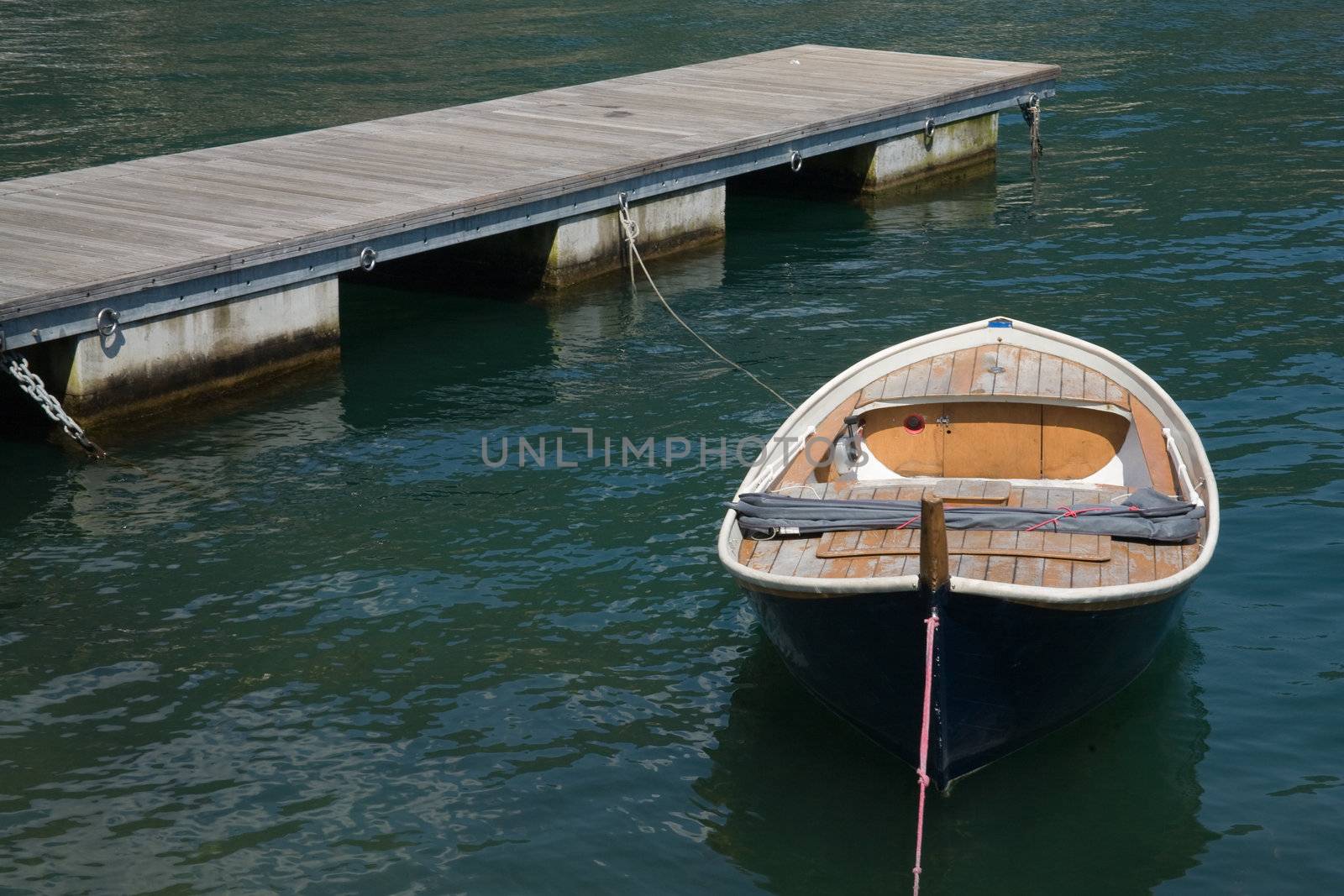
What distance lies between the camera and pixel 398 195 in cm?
1766

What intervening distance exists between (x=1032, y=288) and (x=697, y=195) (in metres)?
4.59

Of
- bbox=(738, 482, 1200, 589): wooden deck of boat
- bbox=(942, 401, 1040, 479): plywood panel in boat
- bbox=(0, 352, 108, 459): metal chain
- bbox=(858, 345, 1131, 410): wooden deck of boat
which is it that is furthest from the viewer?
bbox=(0, 352, 108, 459): metal chain

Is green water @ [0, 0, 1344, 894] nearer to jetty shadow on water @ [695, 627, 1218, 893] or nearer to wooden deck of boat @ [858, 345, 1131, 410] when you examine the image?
jetty shadow on water @ [695, 627, 1218, 893]

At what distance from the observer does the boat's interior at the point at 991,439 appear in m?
11.0

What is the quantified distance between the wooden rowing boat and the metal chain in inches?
266

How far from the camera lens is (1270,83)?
1166 inches

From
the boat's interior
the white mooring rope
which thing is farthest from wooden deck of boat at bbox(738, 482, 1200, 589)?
the white mooring rope

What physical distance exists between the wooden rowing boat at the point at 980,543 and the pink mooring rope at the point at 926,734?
61 millimetres

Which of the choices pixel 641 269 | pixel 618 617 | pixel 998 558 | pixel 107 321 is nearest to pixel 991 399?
pixel 998 558

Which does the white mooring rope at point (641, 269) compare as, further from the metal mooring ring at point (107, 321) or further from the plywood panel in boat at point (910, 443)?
the metal mooring ring at point (107, 321)

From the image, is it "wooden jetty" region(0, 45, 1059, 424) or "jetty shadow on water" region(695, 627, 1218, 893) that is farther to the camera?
"wooden jetty" region(0, 45, 1059, 424)

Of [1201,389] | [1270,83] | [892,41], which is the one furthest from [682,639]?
[892,41]

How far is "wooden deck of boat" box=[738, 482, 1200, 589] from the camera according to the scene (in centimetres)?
920

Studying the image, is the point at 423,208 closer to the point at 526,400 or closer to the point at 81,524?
the point at 526,400
